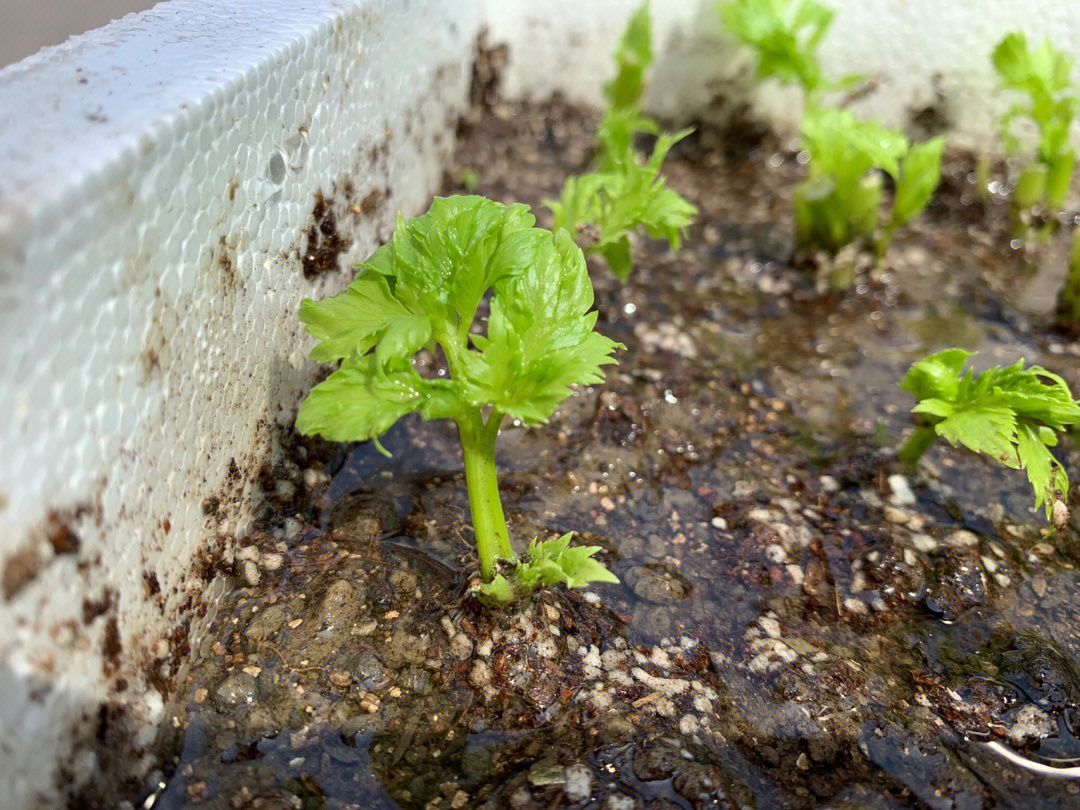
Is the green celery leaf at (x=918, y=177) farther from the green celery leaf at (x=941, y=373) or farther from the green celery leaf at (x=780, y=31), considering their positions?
the green celery leaf at (x=941, y=373)

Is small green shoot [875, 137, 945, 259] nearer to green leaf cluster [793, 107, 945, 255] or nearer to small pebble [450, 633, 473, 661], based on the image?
green leaf cluster [793, 107, 945, 255]

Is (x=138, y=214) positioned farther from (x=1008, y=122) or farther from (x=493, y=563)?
(x=1008, y=122)

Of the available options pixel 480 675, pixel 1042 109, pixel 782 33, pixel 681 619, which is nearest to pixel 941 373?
pixel 681 619

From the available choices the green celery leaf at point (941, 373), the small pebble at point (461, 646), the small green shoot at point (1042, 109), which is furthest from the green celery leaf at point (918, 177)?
the small pebble at point (461, 646)

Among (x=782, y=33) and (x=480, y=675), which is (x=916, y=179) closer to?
(x=782, y=33)

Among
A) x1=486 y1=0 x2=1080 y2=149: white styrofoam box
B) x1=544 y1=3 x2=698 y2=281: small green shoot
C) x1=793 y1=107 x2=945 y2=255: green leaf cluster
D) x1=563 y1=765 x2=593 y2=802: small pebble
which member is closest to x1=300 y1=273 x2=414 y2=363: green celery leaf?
x1=544 y1=3 x2=698 y2=281: small green shoot
